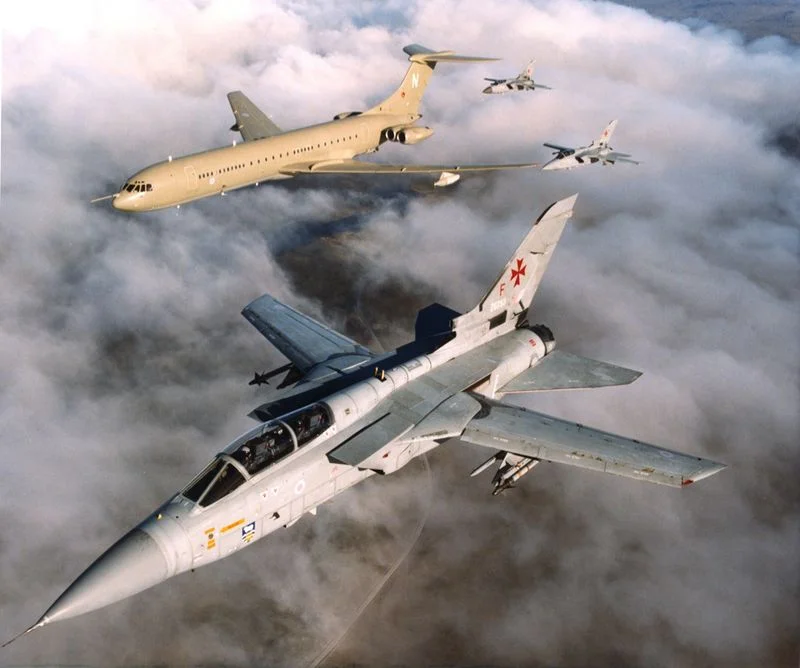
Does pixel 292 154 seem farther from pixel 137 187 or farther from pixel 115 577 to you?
pixel 115 577

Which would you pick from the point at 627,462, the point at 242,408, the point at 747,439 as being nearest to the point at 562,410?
the point at 747,439

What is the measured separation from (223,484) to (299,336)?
360 inches

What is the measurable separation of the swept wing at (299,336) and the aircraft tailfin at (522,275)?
4.22 m

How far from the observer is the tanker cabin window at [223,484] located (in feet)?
50.8

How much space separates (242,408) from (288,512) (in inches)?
442

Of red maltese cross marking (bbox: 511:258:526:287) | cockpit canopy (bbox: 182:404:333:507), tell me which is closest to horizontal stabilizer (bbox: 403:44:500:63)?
red maltese cross marking (bbox: 511:258:526:287)

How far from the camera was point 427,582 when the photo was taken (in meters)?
21.2

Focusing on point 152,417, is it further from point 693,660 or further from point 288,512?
point 693,660

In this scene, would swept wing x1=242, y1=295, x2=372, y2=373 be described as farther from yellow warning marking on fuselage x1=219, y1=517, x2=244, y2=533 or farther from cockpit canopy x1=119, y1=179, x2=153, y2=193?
cockpit canopy x1=119, y1=179, x2=153, y2=193

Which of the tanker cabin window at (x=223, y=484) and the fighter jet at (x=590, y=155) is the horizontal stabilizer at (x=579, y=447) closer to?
the tanker cabin window at (x=223, y=484)

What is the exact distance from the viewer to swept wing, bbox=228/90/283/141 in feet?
150

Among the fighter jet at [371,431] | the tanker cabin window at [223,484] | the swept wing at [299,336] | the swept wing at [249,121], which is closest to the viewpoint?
the fighter jet at [371,431]

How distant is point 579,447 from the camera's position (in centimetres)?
1945

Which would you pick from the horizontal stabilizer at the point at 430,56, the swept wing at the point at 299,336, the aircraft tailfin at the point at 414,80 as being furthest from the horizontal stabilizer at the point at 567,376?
the horizontal stabilizer at the point at 430,56
